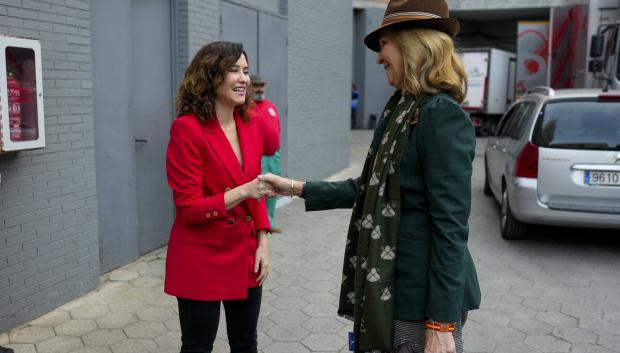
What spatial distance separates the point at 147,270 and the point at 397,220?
4.03m

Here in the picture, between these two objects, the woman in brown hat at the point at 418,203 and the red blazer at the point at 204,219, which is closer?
the woman in brown hat at the point at 418,203

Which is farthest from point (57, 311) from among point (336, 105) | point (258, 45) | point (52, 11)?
point (336, 105)

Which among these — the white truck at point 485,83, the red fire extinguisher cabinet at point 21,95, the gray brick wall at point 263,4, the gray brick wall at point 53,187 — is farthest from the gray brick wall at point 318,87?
the white truck at point 485,83

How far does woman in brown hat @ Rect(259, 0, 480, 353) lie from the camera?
201 centimetres

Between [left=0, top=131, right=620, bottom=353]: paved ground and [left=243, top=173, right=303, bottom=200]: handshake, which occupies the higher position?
[left=243, top=173, right=303, bottom=200]: handshake

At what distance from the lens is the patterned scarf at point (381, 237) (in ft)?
6.88

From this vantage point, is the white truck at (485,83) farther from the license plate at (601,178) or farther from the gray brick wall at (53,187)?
the gray brick wall at (53,187)

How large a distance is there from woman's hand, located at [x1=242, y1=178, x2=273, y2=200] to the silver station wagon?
4444mm

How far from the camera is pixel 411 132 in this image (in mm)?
2088

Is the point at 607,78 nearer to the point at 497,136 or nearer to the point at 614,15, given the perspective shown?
the point at 614,15

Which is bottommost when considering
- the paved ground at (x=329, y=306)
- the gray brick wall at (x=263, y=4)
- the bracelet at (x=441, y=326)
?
the paved ground at (x=329, y=306)

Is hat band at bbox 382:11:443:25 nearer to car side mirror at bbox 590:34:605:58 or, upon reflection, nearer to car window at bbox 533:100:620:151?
car window at bbox 533:100:620:151

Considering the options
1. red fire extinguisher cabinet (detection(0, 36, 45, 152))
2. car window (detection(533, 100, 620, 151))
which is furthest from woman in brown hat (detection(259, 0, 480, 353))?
car window (detection(533, 100, 620, 151))

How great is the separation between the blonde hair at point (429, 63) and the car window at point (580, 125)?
180 inches
